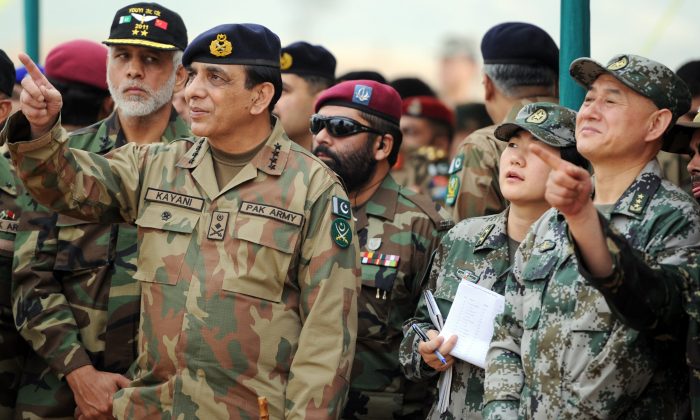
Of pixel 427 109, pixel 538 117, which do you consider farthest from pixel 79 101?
pixel 427 109

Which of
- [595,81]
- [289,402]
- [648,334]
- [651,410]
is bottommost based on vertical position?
[289,402]

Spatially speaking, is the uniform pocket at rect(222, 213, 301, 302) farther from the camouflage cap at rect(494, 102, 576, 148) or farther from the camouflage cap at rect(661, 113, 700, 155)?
the camouflage cap at rect(661, 113, 700, 155)

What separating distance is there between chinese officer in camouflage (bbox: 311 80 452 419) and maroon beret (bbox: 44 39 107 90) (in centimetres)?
145

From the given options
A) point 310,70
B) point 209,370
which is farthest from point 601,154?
point 310,70

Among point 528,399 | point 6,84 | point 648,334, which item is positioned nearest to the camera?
point 648,334

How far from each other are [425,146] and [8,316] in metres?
4.52

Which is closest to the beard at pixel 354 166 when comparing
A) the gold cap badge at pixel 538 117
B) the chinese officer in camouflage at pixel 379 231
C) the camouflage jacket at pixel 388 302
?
the chinese officer in camouflage at pixel 379 231

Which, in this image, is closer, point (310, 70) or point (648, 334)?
point (648, 334)

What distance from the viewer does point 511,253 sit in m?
4.86

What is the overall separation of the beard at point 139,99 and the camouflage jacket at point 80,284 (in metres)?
→ 0.70

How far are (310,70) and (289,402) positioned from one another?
3.35 metres

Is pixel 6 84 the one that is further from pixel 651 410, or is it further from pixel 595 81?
pixel 651 410

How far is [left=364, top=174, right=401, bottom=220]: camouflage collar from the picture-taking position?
5637mm

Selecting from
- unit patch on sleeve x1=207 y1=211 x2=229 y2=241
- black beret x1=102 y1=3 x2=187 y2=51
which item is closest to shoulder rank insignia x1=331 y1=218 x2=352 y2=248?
unit patch on sleeve x1=207 y1=211 x2=229 y2=241
